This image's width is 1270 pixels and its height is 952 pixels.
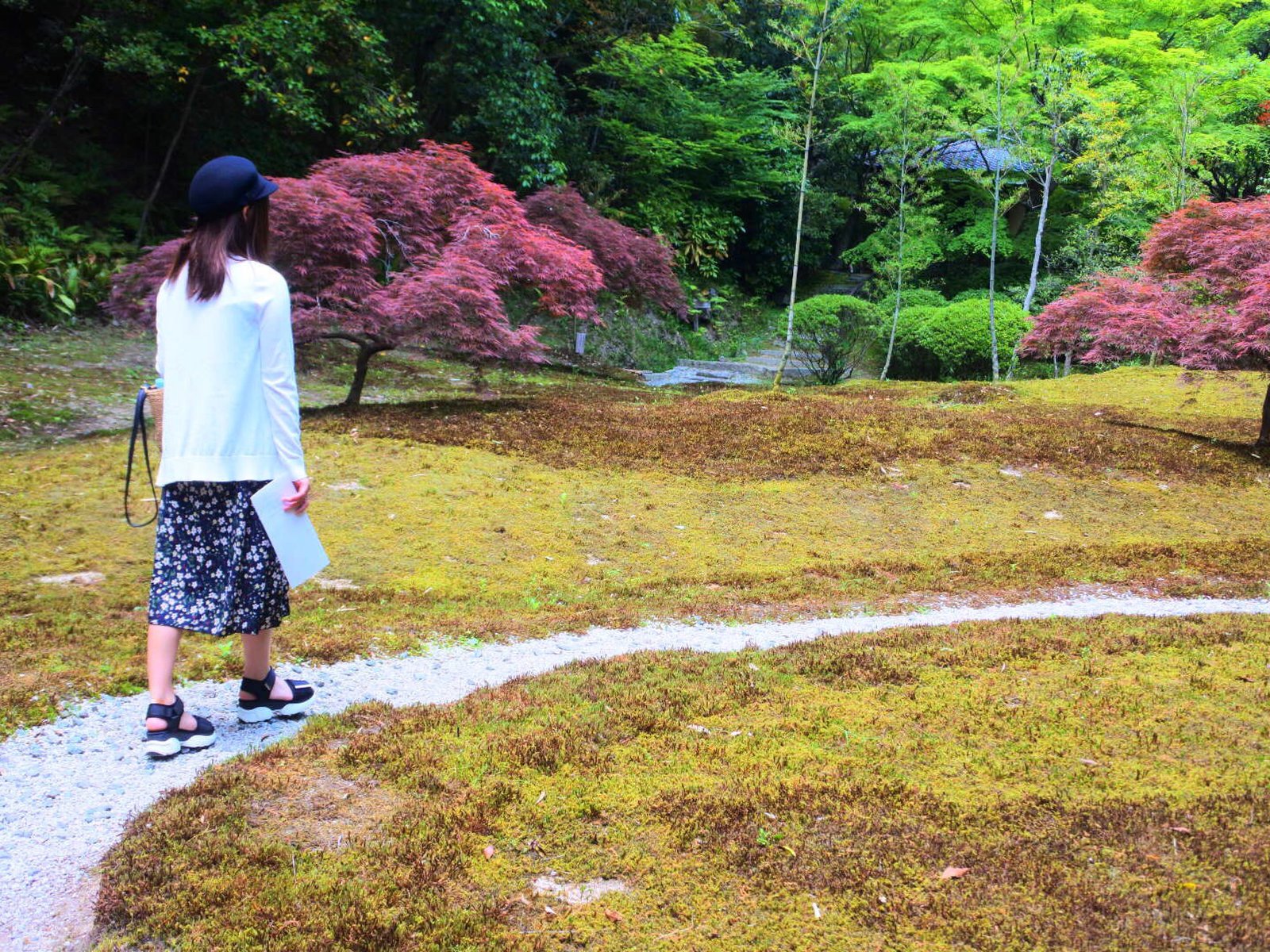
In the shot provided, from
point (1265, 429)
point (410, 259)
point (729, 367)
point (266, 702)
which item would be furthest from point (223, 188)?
point (729, 367)

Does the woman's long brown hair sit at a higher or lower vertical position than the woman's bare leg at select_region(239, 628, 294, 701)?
higher

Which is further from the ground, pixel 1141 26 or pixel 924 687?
pixel 1141 26

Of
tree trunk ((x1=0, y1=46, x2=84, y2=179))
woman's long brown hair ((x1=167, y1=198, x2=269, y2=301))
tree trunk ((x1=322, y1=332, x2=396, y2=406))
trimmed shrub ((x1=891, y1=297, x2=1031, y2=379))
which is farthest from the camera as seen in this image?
trimmed shrub ((x1=891, y1=297, x2=1031, y2=379))

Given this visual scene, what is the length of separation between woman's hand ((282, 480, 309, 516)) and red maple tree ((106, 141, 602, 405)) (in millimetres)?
5862

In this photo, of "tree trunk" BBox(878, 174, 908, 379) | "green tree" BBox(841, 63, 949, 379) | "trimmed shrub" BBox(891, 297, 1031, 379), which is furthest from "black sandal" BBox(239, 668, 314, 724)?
"trimmed shrub" BBox(891, 297, 1031, 379)

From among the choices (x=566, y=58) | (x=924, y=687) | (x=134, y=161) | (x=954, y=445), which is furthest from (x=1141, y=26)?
(x=924, y=687)

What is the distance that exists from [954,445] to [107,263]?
1143 centimetres

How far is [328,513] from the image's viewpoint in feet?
19.9

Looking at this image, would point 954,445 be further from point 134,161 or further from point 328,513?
point 134,161

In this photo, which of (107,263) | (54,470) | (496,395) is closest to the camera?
(54,470)

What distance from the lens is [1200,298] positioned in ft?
30.2

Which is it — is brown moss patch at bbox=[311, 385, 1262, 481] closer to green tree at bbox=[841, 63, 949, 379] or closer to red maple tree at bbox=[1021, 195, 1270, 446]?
red maple tree at bbox=[1021, 195, 1270, 446]

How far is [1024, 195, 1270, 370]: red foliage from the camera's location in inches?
324

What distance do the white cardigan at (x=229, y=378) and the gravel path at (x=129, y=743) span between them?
33.7 inches
